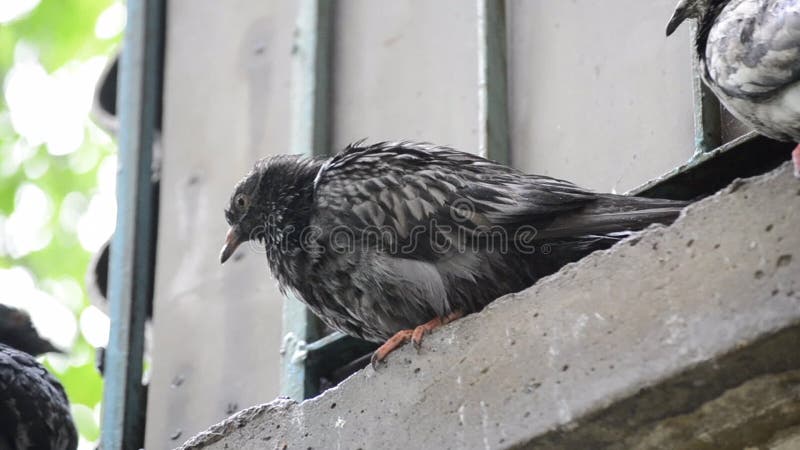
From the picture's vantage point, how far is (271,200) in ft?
20.4

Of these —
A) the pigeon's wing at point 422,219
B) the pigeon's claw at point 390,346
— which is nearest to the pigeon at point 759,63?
the pigeon's wing at point 422,219

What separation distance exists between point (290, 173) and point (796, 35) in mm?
2441

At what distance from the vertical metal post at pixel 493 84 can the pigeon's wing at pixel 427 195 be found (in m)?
0.77

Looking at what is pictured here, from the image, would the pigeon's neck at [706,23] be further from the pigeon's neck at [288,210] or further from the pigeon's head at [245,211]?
the pigeon's head at [245,211]

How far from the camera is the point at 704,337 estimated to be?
4293mm

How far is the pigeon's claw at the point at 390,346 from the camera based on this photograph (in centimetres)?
517

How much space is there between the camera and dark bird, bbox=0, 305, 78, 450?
6.95 m

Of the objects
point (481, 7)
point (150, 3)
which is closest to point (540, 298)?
point (481, 7)

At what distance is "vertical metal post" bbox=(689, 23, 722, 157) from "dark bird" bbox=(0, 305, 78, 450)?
316 centimetres

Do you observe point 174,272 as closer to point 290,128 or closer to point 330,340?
point 290,128

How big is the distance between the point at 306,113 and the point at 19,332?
2078 millimetres

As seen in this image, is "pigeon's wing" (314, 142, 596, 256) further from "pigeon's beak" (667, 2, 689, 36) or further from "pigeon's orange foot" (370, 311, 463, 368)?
"pigeon's beak" (667, 2, 689, 36)

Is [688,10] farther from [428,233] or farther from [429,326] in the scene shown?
[429,326]

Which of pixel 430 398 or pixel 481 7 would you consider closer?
pixel 430 398
